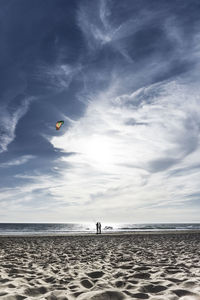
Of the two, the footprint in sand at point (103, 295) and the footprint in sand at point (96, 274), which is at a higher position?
the footprint in sand at point (96, 274)

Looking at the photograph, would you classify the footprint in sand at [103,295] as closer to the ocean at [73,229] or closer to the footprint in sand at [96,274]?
the footprint in sand at [96,274]

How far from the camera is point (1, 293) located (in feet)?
11.4

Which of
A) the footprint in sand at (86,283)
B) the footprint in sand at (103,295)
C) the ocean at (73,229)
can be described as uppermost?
the ocean at (73,229)

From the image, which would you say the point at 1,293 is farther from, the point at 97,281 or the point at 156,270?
the point at 156,270

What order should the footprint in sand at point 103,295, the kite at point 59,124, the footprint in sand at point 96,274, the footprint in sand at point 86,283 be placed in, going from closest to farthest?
the footprint in sand at point 103,295 < the footprint in sand at point 86,283 < the footprint in sand at point 96,274 < the kite at point 59,124

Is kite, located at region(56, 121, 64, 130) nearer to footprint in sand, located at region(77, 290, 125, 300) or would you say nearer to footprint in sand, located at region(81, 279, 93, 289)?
footprint in sand, located at region(81, 279, 93, 289)

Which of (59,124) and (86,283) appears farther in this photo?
(59,124)

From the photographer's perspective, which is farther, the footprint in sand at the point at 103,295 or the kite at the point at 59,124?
the kite at the point at 59,124

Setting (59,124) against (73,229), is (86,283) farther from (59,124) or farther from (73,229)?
(73,229)

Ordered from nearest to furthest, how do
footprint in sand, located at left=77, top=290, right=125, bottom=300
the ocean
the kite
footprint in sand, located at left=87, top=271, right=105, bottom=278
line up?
footprint in sand, located at left=77, top=290, right=125, bottom=300 → footprint in sand, located at left=87, top=271, right=105, bottom=278 → the kite → the ocean

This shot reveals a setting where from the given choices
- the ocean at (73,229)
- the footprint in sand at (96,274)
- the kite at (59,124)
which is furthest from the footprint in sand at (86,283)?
the ocean at (73,229)

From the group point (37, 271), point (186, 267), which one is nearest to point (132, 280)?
point (186, 267)

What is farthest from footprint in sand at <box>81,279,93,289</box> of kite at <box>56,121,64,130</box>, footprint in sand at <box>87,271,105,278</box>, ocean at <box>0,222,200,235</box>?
ocean at <box>0,222,200,235</box>

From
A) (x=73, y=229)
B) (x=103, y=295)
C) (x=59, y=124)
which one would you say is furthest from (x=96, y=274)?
(x=73, y=229)
